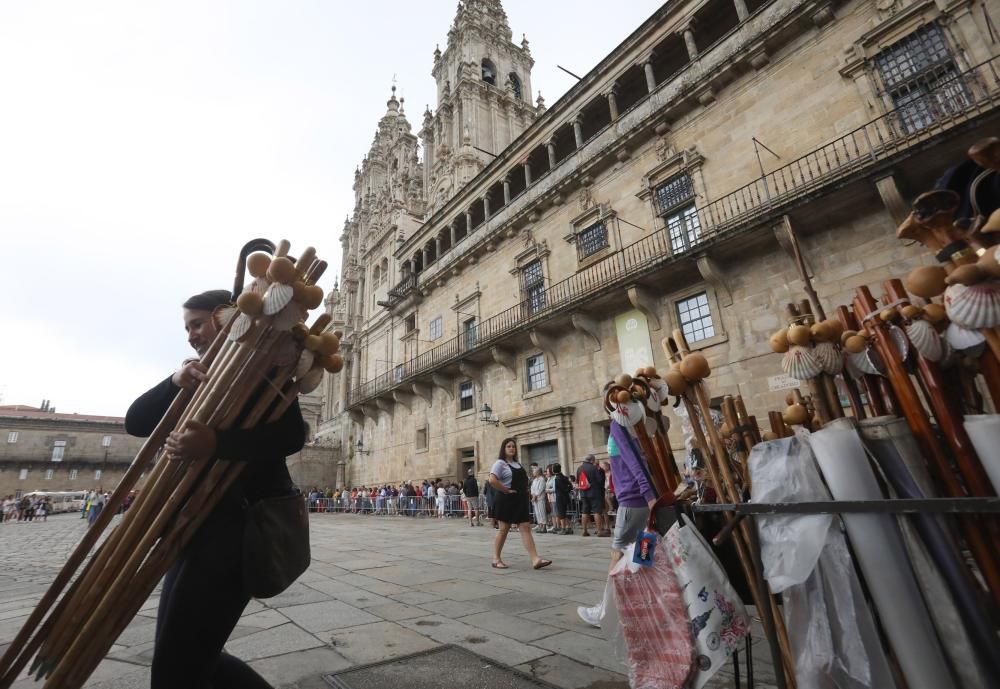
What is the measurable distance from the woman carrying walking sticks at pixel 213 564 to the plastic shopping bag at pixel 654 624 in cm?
153

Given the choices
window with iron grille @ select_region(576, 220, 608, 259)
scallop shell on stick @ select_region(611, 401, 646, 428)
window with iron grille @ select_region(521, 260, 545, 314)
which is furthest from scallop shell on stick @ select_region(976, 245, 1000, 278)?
window with iron grille @ select_region(521, 260, 545, 314)

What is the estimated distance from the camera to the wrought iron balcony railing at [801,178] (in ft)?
27.0

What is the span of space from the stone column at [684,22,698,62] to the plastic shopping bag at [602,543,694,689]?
582 inches

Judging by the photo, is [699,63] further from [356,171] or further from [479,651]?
[356,171]

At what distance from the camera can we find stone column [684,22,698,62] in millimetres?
12719

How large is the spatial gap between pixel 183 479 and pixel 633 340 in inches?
479

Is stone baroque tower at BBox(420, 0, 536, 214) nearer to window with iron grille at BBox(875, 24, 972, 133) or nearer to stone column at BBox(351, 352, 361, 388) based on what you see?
stone column at BBox(351, 352, 361, 388)

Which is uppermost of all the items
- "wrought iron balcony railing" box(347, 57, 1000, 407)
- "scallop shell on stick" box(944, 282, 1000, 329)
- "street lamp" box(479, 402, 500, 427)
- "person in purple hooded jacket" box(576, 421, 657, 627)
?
"wrought iron balcony railing" box(347, 57, 1000, 407)

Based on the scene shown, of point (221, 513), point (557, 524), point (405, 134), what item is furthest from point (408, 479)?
point (405, 134)

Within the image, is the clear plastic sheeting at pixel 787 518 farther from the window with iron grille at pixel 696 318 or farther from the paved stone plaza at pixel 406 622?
the window with iron grille at pixel 696 318

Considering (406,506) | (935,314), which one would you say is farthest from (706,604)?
(406,506)

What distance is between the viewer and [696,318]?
11.6m

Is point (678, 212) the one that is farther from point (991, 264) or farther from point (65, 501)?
point (65, 501)

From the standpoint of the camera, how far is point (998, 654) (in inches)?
48.8
